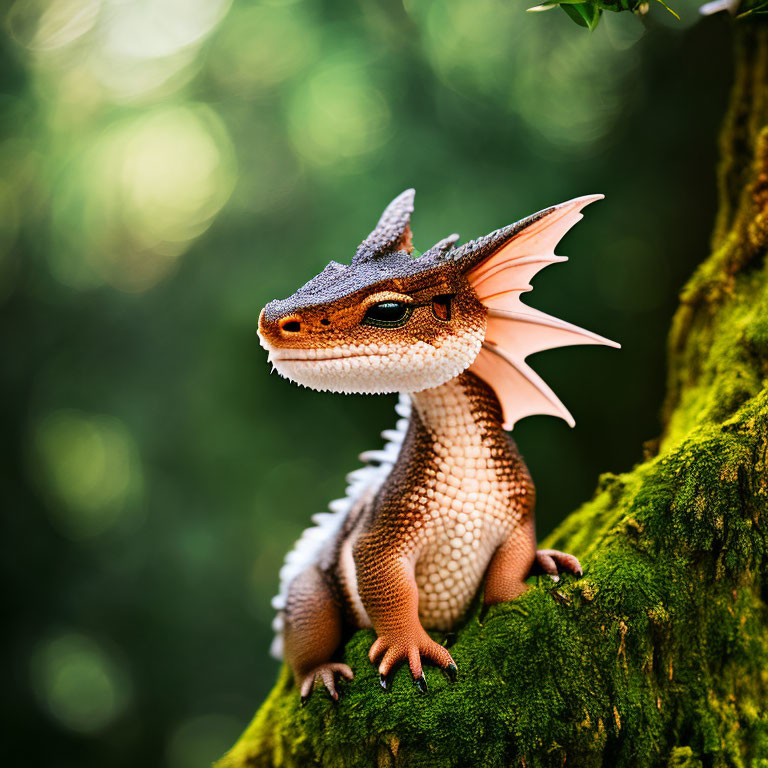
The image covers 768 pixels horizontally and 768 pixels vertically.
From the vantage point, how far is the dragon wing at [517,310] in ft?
3.94

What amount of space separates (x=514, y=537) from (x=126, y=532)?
2815mm

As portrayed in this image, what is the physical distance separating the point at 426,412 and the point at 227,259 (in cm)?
236

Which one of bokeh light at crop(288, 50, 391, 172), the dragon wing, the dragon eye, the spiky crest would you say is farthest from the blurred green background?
the dragon eye

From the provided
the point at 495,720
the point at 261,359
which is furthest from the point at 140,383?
the point at 495,720

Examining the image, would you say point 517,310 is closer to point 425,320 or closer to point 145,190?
point 425,320

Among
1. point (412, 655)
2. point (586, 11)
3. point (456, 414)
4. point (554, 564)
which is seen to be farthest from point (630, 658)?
point (586, 11)

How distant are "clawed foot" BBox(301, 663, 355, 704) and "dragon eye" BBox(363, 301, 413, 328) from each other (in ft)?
1.96

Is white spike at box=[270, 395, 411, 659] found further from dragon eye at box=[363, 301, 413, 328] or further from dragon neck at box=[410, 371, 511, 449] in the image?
dragon eye at box=[363, 301, 413, 328]

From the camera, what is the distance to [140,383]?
3.53 meters

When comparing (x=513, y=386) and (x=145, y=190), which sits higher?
(x=145, y=190)

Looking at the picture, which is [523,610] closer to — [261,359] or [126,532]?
[261,359]

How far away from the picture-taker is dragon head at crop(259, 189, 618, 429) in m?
1.09

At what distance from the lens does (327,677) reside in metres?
1.21

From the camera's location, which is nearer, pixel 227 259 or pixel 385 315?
pixel 385 315
